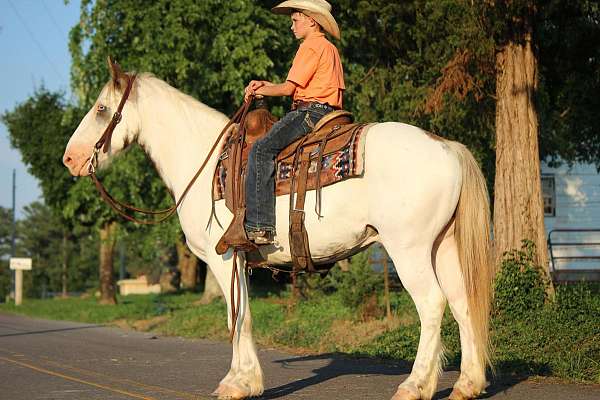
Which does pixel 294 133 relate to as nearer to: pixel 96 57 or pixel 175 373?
pixel 175 373

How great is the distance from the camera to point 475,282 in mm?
8008

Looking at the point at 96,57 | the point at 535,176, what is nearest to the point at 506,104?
the point at 535,176

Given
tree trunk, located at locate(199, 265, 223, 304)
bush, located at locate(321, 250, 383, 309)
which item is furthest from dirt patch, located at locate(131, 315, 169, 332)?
bush, located at locate(321, 250, 383, 309)

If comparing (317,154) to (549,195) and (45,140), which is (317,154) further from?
(45,140)

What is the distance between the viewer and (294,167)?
8227 mm

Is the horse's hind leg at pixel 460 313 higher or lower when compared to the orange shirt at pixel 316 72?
lower

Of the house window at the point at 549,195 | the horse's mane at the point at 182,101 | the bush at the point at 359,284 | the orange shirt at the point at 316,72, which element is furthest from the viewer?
the house window at the point at 549,195

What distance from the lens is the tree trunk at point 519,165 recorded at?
1341cm

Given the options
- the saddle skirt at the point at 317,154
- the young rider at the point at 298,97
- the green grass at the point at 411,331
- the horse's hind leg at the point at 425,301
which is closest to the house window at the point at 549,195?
the green grass at the point at 411,331

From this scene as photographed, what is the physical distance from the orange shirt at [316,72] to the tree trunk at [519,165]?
568 cm

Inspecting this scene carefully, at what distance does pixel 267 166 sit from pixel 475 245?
203 centimetres

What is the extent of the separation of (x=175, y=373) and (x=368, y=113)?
9.70 meters

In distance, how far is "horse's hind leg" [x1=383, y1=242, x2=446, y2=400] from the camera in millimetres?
7508

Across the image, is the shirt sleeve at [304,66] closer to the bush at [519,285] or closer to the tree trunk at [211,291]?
the bush at [519,285]
